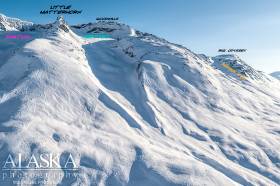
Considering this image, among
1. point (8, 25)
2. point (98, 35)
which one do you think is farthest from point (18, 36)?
point (8, 25)

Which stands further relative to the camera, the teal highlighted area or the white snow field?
the teal highlighted area

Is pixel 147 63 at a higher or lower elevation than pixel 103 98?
higher

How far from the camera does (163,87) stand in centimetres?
4000

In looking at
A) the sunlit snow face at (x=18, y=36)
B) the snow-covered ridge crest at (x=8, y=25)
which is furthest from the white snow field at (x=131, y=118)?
the snow-covered ridge crest at (x=8, y=25)

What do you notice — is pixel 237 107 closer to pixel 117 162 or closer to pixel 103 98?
pixel 103 98

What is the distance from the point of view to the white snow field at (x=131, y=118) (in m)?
23.1

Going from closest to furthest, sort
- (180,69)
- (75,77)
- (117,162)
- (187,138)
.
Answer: (117,162) < (187,138) < (75,77) < (180,69)

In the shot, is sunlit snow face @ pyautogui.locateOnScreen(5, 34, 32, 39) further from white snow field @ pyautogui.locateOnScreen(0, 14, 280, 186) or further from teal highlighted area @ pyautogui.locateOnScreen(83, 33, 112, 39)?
teal highlighted area @ pyautogui.locateOnScreen(83, 33, 112, 39)

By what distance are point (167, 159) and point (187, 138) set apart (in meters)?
6.08

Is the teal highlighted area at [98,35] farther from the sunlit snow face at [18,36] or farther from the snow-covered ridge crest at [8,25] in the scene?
the snow-covered ridge crest at [8,25]

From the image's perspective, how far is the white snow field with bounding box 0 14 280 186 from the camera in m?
23.1

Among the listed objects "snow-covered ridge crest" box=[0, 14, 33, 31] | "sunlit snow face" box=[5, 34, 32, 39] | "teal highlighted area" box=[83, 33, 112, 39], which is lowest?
"sunlit snow face" box=[5, 34, 32, 39]

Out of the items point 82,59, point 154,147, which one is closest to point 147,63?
point 82,59

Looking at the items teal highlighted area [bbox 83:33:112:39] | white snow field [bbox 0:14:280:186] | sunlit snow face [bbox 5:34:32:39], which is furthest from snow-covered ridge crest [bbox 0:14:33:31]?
white snow field [bbox 0:14:280:186]
